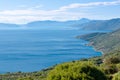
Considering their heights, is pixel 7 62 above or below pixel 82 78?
above

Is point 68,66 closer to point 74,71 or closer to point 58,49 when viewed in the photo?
point 74,71

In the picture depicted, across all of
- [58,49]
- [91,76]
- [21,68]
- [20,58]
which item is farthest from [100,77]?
[58,49]

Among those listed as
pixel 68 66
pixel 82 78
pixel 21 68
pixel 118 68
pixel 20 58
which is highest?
pixel 20 58

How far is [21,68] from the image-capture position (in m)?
128

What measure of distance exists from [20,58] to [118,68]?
127499mm

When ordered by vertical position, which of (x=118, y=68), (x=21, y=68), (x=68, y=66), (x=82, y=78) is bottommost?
(x=82, y=78)

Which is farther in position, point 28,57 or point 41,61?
point 28,57

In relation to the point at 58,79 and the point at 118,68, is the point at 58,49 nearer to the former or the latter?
the point at 118,68

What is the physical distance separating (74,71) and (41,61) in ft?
421

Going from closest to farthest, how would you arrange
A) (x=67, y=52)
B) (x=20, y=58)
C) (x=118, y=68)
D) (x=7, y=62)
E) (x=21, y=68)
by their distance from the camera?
(x=118, y=68) → (x=21, y=68) → (x=7, y=62) → (x=20, y=58) → (x=67, y=52)

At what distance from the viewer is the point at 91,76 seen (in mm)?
16703


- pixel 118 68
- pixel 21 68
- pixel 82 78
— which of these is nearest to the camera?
pixel 82 78

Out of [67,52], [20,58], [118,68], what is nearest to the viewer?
[118,68]

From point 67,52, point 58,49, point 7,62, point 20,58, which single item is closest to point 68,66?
point 7,62
